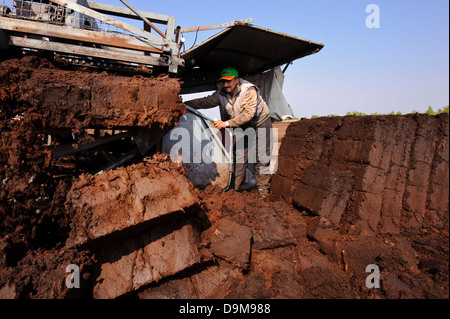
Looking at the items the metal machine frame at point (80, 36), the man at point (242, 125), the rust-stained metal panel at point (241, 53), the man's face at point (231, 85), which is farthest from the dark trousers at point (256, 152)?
the metal machine frame at point (80, 36)

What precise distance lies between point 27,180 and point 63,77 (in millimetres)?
1163

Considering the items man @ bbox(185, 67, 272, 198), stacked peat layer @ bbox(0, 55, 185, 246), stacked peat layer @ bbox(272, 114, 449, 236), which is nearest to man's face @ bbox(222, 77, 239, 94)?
man @ bbox(185, 67, 272, 198)

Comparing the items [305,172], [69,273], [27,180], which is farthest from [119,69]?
→ [305,172]

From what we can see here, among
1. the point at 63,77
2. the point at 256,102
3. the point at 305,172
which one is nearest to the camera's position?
the point at 63,77

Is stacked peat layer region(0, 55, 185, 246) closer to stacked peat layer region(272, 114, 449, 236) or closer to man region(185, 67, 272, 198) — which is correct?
man region(185, 67, 272, 198)

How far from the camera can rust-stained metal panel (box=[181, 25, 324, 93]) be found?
15.0 ft

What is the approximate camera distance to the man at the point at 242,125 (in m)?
4.72

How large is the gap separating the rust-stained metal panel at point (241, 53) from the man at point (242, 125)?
0.66 m

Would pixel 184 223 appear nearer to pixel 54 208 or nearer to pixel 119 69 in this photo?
pixel 54 208

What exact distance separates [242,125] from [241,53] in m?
1.83

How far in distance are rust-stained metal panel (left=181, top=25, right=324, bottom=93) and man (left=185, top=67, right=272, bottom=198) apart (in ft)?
2.18

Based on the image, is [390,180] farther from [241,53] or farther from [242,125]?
[241,53]

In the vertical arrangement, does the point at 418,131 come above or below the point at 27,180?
above
